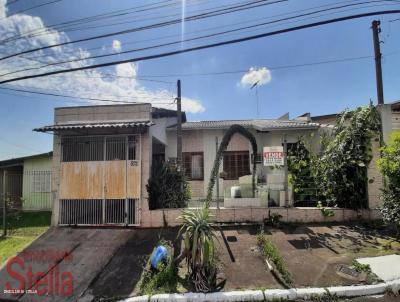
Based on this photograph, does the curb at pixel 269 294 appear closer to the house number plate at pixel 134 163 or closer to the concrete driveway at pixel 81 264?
the concrete driveway at pixel 81 264

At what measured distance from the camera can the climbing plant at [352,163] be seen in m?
8.12

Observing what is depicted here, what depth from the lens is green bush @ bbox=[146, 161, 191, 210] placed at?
8.37 m

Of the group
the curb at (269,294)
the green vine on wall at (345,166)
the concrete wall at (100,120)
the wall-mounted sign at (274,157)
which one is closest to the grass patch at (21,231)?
the concrete wall at (100,120)

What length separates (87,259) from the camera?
20.5 ft

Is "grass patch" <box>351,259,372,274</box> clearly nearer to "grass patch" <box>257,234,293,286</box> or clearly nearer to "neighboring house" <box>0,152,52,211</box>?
"grass patch" <box>257,234,293,286</box>

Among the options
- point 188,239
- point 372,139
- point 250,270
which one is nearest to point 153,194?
point 188,239

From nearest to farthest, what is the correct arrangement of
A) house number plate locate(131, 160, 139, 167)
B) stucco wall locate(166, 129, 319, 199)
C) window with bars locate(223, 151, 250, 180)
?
house number plate locate(131, 160, 139, 167) → stucco wall locate(166, 129, 319, 199) → window with bars locate(223, 151, 250, 180)

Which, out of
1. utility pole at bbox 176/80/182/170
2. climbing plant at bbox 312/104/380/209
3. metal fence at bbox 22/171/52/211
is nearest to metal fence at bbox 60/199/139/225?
utility pole at bbox 176/80/182/170

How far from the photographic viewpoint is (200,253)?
16.1ft

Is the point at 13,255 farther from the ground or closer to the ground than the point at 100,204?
closer to the ground

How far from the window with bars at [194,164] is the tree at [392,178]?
808 centimetres

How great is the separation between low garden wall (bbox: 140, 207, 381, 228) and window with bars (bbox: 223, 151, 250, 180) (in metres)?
5.24

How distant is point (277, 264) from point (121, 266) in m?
3.42

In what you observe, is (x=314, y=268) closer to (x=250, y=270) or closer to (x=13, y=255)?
(x=250, y=270)
